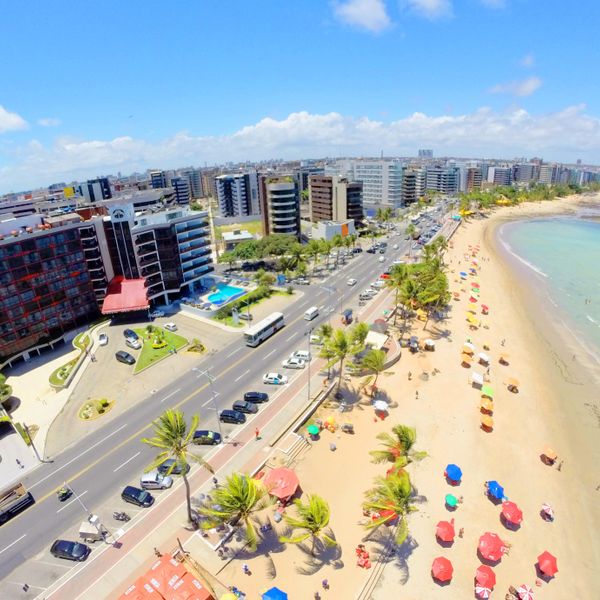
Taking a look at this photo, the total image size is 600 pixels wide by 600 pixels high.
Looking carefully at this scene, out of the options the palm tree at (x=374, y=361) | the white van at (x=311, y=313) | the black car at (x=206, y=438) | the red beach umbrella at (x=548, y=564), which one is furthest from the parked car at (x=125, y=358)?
the red beach umbrella at (x=548, y=564)

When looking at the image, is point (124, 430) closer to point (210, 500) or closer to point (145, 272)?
point (210, 500)

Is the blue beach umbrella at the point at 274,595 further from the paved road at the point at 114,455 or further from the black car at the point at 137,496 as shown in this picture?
the paved road at the point at 114,455

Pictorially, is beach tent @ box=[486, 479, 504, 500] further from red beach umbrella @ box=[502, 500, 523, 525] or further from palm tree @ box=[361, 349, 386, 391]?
palm tree @ box=[361, 349, 386, 391]

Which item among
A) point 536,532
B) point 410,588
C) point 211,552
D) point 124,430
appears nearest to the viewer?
point 410,588

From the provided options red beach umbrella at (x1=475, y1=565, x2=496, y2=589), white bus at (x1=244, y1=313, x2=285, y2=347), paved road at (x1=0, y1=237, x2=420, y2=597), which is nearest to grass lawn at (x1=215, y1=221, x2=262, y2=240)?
white bus at (x1=244, y1=313, x2=285, y2=347)

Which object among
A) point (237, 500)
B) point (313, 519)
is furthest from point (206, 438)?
point (313, 519)

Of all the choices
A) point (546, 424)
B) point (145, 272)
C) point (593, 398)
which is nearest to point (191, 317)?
point (145, 272)
